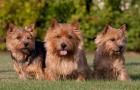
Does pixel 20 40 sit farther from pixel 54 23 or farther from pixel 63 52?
pixel 63 52

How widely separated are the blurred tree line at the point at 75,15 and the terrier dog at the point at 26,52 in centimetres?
1796

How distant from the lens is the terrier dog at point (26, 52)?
15062 mm

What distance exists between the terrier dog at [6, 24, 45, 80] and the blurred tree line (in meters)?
18.0

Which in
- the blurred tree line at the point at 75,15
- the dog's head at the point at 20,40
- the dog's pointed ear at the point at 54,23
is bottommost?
the blurred tree line at the point at 75,15

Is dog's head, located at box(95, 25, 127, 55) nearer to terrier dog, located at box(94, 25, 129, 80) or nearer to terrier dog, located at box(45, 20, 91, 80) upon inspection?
terrier dog, located at box(94, 25, 129, 80)

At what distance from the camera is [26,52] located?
15.2m

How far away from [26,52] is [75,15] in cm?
1887

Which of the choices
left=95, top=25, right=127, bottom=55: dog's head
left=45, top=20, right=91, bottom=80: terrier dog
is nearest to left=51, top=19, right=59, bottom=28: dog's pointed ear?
left=45, top=20, right=91, bottom=80: terrier dog

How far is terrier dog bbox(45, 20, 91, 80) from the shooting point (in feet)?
47.3

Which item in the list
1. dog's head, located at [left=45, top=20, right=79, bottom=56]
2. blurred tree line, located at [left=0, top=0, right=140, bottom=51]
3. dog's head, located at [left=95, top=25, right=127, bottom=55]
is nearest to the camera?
dog's head, located at [left=45, top=20, right=79, bottom=56]

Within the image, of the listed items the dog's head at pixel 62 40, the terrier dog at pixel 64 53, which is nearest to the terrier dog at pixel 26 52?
the terrier dog at pixel 64 53

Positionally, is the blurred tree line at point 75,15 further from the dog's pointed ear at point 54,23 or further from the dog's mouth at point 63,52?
the dog's mouth at point 63,52

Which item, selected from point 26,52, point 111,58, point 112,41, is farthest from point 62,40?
point 111,58

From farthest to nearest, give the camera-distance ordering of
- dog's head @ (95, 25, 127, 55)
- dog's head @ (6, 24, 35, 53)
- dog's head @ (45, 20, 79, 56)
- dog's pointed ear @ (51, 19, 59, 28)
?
dog's head @ (95, 25, 127, 55)
dog's head @ (6, 24, 35, 53)
dog's pointed ear @ (51, 19, 59, 28)
dog's head @ (45, 20, 79, 56)
